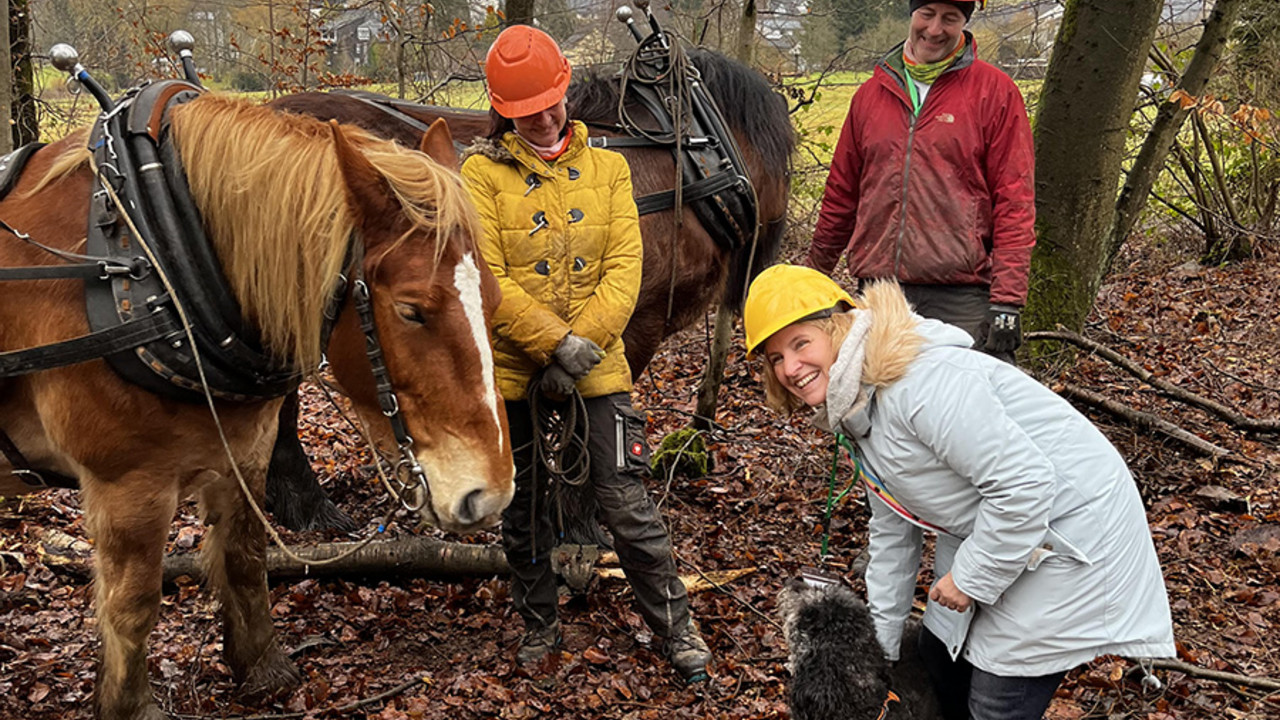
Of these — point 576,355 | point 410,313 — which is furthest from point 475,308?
point 576,355

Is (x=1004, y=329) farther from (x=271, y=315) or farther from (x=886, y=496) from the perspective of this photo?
(x=271, y=315)

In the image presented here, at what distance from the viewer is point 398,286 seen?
2.27 meters

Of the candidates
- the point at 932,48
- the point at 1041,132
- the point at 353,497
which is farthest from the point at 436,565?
the point at 1041,132

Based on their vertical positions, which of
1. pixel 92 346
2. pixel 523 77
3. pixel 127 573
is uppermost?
pixel 523 77

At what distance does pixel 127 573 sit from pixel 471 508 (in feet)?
3.65

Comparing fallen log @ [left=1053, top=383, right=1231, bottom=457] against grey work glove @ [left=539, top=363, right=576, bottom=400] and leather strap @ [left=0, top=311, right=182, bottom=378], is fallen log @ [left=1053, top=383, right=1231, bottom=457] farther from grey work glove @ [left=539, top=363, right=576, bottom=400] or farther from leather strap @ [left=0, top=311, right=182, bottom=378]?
leather strap @ [left=0, top=311, right=182, bottom=378]

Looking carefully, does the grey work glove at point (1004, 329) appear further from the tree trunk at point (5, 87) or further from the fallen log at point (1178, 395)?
the tree trunk at point (5, 87)

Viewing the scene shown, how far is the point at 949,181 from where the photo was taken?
11.3 ft

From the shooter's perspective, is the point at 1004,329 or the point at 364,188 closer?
the point at 364,188

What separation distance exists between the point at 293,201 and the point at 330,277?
0.21 metres

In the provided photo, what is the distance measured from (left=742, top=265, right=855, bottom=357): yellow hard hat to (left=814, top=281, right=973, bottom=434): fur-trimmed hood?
109 millimetres

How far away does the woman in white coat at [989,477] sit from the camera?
207 centimetres

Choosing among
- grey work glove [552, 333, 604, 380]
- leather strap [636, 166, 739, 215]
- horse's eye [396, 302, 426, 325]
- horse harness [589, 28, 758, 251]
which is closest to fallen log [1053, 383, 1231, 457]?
horse harness [589, 28, 758, 251]

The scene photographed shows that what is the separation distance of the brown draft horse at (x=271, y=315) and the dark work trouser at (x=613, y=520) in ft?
2.77
